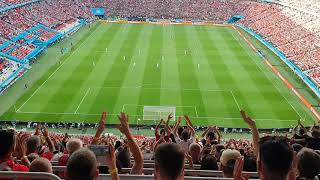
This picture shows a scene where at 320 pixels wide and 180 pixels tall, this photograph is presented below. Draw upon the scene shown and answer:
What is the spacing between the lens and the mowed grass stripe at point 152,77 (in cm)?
3783

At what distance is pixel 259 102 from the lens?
38.2m

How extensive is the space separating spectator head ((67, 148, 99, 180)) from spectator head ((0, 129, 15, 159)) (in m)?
1.90

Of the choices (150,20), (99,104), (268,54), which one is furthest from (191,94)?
(150,20)

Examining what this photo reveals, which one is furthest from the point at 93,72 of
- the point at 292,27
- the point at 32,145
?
the point at 32,145

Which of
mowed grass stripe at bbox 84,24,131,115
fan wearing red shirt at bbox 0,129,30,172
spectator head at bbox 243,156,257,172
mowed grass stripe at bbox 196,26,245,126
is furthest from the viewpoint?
mowed grass stripe at bbox 196,26,245,126

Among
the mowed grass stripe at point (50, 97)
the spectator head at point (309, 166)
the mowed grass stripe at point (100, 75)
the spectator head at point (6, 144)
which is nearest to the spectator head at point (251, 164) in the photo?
the spectator head at point (309, 166)

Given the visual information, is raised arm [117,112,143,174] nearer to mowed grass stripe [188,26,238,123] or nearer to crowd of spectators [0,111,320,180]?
crowd of spectators [0,111,320,180]

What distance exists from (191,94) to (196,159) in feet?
97.7

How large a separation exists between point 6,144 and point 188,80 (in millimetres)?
37745

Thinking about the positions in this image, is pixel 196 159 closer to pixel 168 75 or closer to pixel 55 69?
pixel 168 75

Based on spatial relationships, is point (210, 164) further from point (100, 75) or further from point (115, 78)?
point (100, 75)

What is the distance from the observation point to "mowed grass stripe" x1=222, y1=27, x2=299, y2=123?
36.0m

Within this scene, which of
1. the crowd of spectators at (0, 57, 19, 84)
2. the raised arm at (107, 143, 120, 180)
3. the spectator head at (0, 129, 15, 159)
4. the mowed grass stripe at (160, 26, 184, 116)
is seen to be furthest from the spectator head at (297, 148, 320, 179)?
the crowd of spectators at (0, 57, 19, 84)

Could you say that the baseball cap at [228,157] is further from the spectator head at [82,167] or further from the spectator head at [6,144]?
the spectator head at [6,144]
